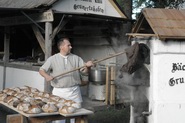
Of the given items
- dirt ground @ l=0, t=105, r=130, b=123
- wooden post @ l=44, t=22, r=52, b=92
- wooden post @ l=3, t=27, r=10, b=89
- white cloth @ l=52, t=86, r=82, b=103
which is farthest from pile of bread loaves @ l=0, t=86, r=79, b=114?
wooden post @ l=3, t=27, r=10, b=89

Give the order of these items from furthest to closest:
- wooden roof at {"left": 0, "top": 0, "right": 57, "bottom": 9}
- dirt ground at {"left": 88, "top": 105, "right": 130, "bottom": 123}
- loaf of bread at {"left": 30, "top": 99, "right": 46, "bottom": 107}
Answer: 1. dirt ground at {"left": 88, "top": 105, "right": 130, "bottom": 123}
2. wooden roof at {"left": 0, "top": 0, "right": 57, "bottom": 9}
3. loaf of bread at {"left": 30, "top": 99, "right": 46, "bottom": 107}

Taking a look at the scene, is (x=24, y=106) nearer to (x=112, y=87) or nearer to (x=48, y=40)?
(x=48, y=40)

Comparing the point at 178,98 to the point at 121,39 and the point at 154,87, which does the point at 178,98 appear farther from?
the point at 121,39

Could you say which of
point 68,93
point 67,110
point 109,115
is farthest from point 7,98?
point 109,115

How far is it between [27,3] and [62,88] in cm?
364

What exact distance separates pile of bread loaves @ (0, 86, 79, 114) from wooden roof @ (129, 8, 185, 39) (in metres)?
1.73

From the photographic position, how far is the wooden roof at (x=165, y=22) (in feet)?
17.0

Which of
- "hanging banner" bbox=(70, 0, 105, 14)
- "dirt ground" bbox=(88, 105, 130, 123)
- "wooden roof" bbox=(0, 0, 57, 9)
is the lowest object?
"dirt ground" bbox=(88, 105, 130, 123)

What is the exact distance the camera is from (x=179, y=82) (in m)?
5.33

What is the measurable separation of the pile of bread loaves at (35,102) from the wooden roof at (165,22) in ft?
5.69

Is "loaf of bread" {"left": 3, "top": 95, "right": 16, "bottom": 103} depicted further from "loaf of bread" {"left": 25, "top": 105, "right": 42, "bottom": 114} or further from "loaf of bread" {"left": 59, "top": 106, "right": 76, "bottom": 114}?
"loaf of bread" {"left": 59, "top": 106, "right": 76, "bottom": 114}

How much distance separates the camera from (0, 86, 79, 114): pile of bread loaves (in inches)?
185

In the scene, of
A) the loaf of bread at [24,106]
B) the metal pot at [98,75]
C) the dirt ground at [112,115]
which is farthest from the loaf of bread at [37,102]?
the metal pot at [98,75]

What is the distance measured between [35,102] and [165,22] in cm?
246
